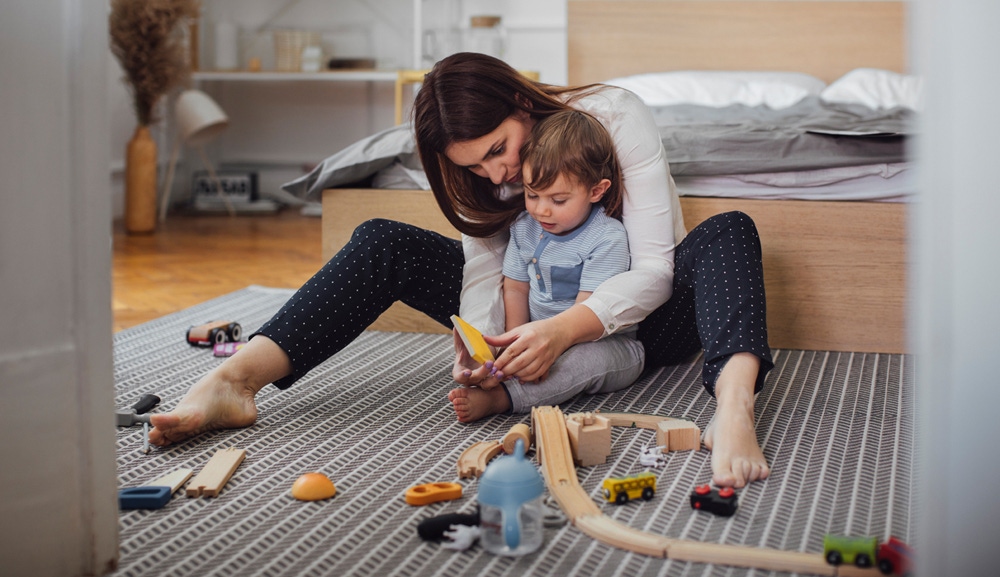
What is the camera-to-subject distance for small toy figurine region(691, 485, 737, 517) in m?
0.86

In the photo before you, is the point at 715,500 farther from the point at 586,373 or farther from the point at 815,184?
the point at 815,184

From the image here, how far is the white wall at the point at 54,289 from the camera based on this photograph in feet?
2.12

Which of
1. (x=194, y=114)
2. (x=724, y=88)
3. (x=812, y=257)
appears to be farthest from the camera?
(x=194, y=114)

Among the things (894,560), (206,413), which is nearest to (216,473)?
(206,413)

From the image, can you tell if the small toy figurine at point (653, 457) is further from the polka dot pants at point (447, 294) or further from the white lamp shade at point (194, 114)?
the white lamp shade at point (194, 114)

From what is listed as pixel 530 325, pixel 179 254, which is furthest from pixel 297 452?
pixel 179 254

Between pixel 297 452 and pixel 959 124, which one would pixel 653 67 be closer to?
pixel 297 452

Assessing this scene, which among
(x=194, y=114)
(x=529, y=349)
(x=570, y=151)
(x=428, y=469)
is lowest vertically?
(x=428, y=469)

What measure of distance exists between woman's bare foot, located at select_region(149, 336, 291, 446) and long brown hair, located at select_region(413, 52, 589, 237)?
0.30 m

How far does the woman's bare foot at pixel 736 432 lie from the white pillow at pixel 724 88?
1617 millimetres

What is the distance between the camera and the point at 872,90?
8.57 feet

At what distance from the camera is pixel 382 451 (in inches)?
41.6

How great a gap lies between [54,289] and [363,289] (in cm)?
54

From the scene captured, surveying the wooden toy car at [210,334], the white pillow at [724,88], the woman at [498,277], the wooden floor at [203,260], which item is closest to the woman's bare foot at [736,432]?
the woman at [498,277]
